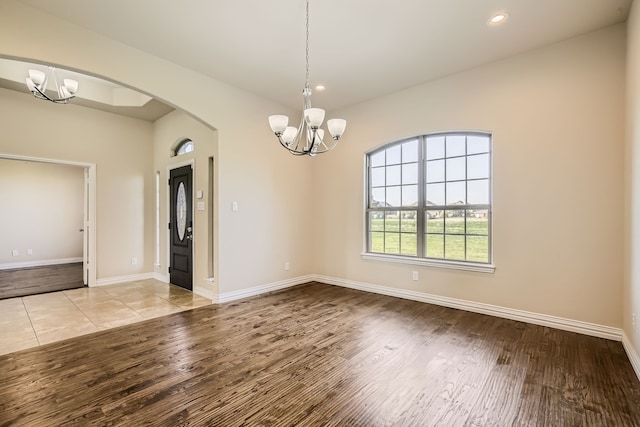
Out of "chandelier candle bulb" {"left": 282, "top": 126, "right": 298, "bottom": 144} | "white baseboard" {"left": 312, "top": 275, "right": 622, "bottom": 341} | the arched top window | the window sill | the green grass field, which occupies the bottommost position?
"white baseboard" {"left": 312, "top": 275, "right": 622, "bottom": 341}

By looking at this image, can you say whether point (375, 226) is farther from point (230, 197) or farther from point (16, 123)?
point (16, 123)

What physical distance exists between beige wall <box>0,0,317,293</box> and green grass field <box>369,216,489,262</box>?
58.6 inches

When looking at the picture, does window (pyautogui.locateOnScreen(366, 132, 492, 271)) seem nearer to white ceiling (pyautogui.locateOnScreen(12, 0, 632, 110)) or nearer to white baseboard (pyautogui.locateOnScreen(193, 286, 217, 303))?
white ceiling (pyautogui.locateOnScreen(12, 0, 632, 110))

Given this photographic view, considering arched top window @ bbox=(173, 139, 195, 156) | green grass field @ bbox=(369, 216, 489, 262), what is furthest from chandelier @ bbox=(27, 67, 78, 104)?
green grass field @ bbox=(369, 216, 489, 262)

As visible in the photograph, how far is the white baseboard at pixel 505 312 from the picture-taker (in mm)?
2967

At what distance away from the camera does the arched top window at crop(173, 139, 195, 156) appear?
17.4ft

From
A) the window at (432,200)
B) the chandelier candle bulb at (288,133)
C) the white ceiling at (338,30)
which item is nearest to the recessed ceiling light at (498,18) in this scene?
the white ceiling at (338,30)

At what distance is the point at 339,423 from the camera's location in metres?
1.74

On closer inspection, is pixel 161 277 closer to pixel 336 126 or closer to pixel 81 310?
pixel 81 310

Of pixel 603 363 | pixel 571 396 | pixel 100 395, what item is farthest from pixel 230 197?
pixel 603 363

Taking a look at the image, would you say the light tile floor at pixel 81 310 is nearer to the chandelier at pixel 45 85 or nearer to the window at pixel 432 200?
the chandelier at pixel 45 85

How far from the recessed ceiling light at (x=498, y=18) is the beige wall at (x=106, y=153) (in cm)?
613

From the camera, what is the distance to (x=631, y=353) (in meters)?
2.48

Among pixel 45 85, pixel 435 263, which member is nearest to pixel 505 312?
pixel 435 263
